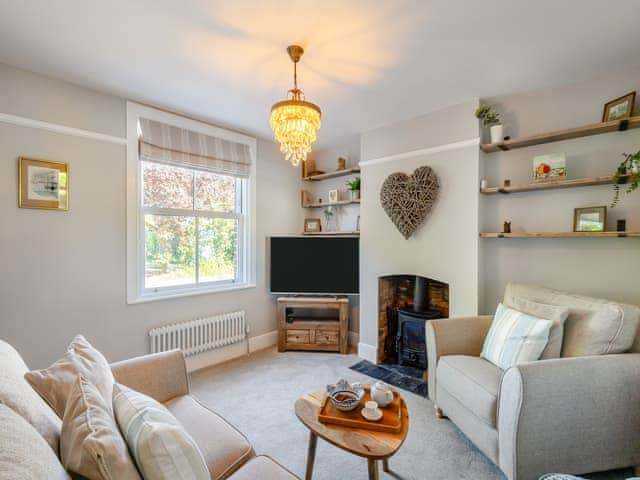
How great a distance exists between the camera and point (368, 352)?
3387mm

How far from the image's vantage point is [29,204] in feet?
7.32

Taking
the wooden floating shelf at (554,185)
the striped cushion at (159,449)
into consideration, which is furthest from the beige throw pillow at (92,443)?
the wooden floating shelf at (554,185)

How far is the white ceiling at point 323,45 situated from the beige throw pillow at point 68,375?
70.5 inches

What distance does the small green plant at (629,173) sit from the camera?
6.83ft

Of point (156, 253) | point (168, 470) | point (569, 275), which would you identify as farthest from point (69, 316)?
point (569, 275)

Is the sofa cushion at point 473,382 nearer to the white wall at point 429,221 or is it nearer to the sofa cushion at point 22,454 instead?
the white wall at point 429,221

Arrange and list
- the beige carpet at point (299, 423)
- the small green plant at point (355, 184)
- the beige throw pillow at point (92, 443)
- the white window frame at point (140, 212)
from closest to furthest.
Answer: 1. the beige throw pillow at point (92, 443)
2. the beige carpet at point (299, 423)
3. the white window frame at point (140, 212)
4. the small green plant at point (355, 184)

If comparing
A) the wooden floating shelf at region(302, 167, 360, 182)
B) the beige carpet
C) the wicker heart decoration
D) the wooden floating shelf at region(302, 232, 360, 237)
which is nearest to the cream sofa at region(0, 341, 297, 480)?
the beige carpet

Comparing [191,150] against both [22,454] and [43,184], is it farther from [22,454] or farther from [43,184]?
[22,454]

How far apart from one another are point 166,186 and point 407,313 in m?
2.79

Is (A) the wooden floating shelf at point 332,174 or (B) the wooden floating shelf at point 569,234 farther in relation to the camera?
(A) the wooden floating shelf at point 332,174

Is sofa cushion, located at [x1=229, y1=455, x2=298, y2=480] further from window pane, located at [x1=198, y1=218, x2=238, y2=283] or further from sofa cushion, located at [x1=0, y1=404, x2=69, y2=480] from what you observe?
window pane, located at [x1=198, y1=218, x2=238, y2=283]

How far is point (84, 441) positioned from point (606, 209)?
3242mm

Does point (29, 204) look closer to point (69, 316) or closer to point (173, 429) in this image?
point (69, 316)
